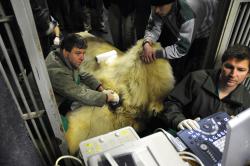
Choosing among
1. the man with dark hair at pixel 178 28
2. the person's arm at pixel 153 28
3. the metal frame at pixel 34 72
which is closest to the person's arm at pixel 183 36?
the man with dark hair at pixel 178 28

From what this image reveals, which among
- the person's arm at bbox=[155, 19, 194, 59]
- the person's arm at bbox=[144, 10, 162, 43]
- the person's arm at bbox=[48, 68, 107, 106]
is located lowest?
the person's arm at bbox=[48, 68, 107, 106]

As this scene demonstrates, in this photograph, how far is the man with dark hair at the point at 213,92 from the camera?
1471mm

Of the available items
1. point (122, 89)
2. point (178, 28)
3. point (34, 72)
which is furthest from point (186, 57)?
point (34, 72)

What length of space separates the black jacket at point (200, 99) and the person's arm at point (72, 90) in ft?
1.47

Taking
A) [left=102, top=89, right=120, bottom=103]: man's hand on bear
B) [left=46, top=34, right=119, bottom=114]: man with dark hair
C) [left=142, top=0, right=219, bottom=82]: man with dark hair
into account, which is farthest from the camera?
[left=102, top=89, right=120, bottom=103]: man's hand on bear

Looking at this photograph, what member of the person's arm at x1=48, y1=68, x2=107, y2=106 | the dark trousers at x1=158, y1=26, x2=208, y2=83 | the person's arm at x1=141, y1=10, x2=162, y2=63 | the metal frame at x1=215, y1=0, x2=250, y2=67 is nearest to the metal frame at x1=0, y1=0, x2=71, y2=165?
the person's arm at x1=48, y1=68, x2=107, y2=106

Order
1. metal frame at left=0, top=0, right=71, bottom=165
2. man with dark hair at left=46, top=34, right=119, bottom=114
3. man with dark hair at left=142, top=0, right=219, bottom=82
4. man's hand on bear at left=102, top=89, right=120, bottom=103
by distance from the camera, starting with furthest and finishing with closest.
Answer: man's hand on bear at left=102, top=89, right=120, bottom=103 → man with dark hair at left=142, top=0, right=219, bottom=82 → man with dark hair at left=46, top=34, right=119, bottom=114 → metal frame at left=0, top=0, right=71, bottom=165

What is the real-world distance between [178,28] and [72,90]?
0.72 m

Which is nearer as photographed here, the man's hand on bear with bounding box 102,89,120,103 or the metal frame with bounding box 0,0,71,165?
the metal frame with bounding box 0,0,71,165

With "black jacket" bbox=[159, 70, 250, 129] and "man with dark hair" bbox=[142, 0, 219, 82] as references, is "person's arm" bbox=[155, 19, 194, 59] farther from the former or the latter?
"black jacket" bbox=[159, 70, 250, 129]

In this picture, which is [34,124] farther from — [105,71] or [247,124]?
[247,124]

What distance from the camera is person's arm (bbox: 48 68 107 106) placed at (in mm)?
1369

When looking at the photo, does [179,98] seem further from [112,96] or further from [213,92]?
[112,96]

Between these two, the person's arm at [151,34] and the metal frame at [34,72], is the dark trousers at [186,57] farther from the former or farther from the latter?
the metal frame at [34,72]
